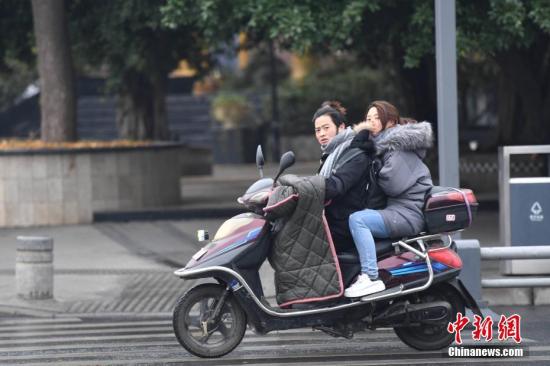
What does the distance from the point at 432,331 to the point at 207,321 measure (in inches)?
65.6

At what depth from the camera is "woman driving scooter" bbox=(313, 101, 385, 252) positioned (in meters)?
8.54

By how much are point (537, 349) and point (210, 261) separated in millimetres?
2570

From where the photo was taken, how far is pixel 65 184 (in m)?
19.6

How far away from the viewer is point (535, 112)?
22.7 meters

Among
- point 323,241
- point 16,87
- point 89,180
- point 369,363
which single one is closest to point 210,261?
point 323,241

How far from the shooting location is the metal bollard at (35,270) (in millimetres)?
12453

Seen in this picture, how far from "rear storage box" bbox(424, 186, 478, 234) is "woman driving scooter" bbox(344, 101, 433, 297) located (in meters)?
0.07

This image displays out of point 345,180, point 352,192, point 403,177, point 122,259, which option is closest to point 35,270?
point 122,259

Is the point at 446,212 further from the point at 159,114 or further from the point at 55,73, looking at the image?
the point at 159,114

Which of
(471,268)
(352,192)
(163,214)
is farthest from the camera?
(163,214)

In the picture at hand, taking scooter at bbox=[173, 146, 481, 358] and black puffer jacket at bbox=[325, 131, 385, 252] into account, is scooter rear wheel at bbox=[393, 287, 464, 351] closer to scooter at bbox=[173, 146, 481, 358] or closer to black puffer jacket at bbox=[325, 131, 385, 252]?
scooter at bbox=[173, 146, 481, 358]

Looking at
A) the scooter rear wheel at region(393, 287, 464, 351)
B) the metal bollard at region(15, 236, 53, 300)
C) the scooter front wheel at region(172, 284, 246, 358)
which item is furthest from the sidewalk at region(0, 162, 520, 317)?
the scooter rear wheel at region(393, 287, 464, 351)

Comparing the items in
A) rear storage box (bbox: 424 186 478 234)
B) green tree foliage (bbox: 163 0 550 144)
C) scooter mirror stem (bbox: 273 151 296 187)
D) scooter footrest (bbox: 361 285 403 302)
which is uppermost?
green tree foliage (bbox: 163 0 550 144)

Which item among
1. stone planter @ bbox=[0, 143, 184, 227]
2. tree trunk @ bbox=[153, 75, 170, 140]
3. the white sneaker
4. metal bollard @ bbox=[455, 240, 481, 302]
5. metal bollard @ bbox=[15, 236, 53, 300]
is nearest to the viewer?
the white sneaker
